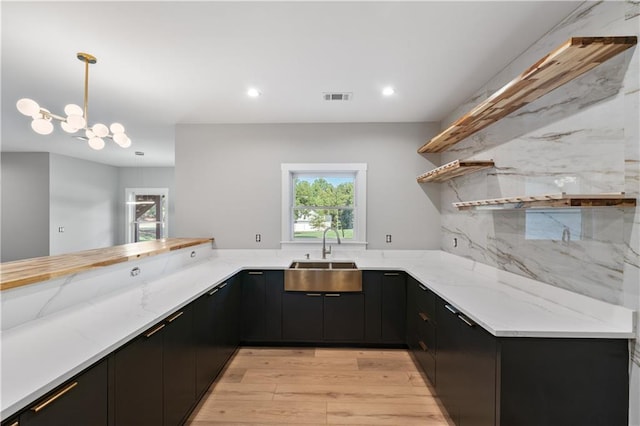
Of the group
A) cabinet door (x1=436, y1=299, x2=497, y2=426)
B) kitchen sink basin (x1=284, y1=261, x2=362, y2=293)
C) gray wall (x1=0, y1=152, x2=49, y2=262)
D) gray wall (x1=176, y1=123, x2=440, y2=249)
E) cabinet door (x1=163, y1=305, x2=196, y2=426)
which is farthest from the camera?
gray wall (x1=0, y1=152, x2=49, y2=262)

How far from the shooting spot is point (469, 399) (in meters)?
1.60

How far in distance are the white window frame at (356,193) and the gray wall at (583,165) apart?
1.53 meters

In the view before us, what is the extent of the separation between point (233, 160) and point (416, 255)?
8.54 ft

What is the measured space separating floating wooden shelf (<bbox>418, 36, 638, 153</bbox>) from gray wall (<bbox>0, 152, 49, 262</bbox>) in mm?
7409

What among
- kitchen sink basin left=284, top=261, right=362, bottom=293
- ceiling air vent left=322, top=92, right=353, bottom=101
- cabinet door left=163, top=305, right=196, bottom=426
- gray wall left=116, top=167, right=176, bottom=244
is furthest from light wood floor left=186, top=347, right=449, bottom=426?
gray wall left=116, top=167, right=176, bottom=244

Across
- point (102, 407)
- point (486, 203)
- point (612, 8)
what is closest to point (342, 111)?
point (486, 203)

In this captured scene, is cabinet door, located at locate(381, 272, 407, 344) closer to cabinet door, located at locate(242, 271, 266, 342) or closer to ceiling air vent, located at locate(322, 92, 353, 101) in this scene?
cabinet door, located at locate(242, 271, 266, 342)

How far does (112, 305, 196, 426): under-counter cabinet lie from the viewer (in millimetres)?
1278

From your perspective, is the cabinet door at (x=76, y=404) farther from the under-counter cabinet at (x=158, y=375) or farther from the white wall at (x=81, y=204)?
the white wall at (x=81, y=204)

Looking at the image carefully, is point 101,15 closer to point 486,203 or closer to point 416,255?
point 486,203

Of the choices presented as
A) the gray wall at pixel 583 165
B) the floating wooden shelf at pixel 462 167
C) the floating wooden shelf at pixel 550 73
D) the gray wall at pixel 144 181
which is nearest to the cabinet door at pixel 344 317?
the gray wall at pixel 583 165

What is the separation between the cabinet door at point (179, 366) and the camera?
162 cm

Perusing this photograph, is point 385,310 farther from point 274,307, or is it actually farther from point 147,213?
point 147,213

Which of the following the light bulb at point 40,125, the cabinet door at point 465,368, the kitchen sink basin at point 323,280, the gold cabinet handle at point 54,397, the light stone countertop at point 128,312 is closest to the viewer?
the gold cabinet handle at point 54,397
